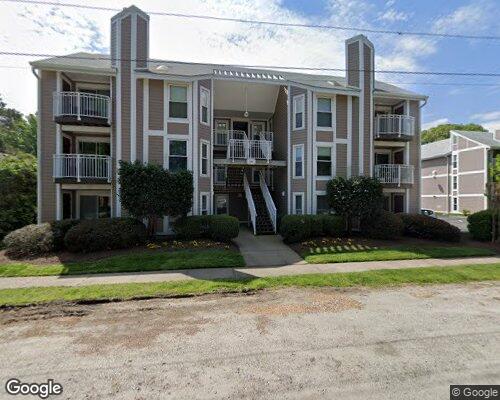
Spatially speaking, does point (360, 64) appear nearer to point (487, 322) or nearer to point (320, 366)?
point (487, 322)

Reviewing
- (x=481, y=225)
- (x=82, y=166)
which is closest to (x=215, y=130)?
(x=82, y=166)

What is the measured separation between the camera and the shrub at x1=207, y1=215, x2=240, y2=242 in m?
12.9

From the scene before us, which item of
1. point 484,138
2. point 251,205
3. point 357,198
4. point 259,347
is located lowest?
point 259,347

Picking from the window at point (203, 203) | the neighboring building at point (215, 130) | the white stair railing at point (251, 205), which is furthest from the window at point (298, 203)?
the window at point (203, 203)

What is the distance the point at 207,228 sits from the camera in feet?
43.4

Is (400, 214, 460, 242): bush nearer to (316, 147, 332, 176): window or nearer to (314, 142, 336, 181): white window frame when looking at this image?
(314, 142, 336, 181): white window frame

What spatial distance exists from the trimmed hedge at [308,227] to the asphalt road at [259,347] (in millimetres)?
6442

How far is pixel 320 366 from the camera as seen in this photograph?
13.1ft

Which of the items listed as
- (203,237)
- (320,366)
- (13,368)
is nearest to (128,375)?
(13,368)

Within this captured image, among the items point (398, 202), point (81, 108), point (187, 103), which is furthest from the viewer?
point (398, 202)

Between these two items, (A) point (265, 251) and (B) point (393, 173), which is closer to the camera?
(A) point (265, 251)

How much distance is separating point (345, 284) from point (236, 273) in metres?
3.32

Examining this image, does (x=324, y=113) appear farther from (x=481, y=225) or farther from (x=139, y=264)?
(x=139, y=264)

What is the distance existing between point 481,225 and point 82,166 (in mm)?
20180
